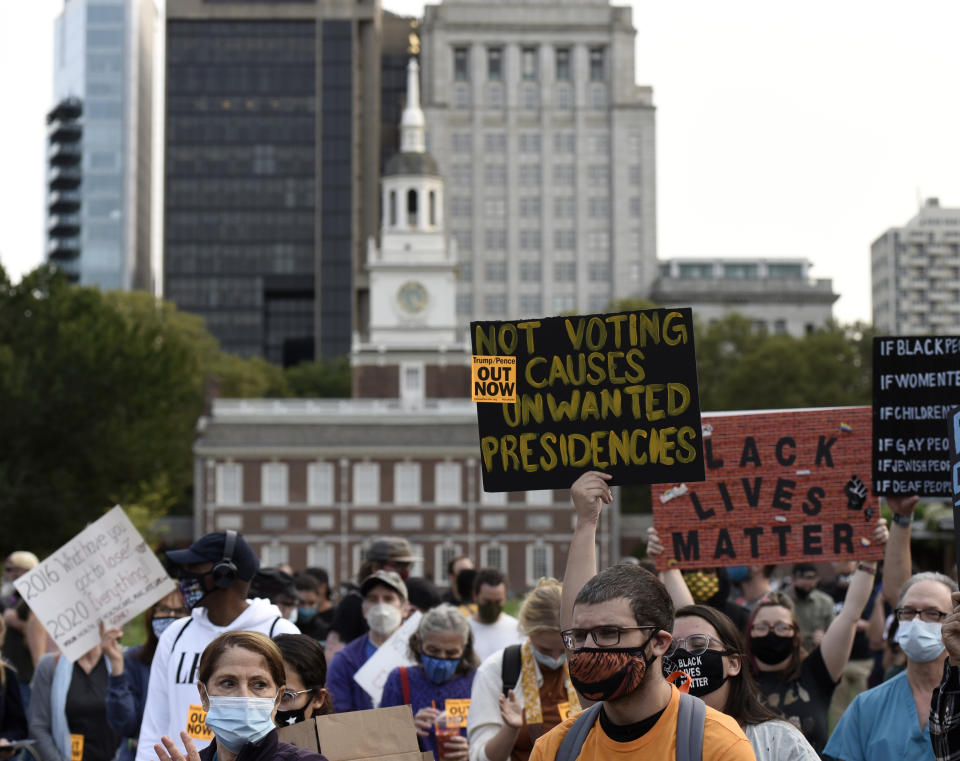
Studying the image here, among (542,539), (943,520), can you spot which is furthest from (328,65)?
(943,520)

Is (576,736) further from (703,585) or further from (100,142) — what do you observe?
(100,142)

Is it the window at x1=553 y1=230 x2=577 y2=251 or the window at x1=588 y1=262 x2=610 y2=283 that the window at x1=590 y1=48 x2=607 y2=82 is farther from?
the window at x1=588 y1=262 x2=610 y2=283

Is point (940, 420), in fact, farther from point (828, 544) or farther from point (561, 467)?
point (561, 467)

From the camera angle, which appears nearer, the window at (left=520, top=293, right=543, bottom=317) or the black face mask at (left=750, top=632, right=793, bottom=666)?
the black face mask at (left=750, top=632, right=793, bottom=666)

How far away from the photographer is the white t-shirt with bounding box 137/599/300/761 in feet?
23.4

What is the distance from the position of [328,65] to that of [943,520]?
10459cm

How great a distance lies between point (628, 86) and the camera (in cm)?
13425

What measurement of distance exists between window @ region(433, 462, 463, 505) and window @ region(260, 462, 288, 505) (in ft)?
19.9

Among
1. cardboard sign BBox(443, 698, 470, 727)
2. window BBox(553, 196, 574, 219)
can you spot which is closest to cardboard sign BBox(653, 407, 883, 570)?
cardboard sign BBox(443, 698, 470, 727)

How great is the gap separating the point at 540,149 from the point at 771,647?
13020 cm

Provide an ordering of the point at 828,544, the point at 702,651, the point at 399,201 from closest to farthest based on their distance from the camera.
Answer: the point at 702,651
the point at 828,544
the point at 399,201

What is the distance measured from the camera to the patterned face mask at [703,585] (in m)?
10.9

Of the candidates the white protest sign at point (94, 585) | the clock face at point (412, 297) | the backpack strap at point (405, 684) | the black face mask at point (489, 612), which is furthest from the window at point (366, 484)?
the backpack strap at point (405, 684)

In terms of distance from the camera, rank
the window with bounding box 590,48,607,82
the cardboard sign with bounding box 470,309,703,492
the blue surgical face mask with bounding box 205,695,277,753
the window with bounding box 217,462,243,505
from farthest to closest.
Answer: the window with bounding box 590,48,607,82 → the window with bounding box 217,462,243,505 → the cardboard sign with bounding box 470,309,703,492 → the blue surgical face mask with bounding box 205,695,277,753
